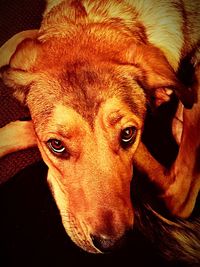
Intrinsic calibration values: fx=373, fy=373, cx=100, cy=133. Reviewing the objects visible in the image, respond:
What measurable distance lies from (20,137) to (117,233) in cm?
60

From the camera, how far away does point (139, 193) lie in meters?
1.61

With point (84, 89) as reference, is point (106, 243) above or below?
below

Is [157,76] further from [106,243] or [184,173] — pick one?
[106,243]

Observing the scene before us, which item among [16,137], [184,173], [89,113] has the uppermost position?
[89,113]

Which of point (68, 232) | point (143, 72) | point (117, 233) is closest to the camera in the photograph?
point (117, 233)

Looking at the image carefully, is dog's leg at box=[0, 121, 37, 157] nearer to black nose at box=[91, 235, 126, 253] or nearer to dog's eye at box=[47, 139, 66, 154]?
dog's eye at box=[47, 139, 66, 154]

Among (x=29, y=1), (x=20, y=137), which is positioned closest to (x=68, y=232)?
(x=20, y=137)

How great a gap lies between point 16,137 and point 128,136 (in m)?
0.50

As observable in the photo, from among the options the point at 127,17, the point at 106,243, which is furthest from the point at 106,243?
the point at 127,17

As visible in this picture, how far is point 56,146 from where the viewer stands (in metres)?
1.48

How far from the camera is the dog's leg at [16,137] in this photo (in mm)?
1616

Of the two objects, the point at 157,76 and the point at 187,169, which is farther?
the point at 187,169

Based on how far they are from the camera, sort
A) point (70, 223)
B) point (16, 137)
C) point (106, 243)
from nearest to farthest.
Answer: point (106, 243)
point (70, 223)
point (16, 137)

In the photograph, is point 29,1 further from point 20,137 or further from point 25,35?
point 20,137
